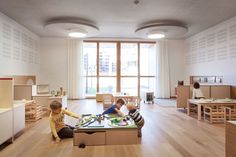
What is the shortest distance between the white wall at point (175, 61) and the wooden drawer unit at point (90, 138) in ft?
22.9

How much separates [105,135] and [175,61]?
726 cm

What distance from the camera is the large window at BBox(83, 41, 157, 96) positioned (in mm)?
9414

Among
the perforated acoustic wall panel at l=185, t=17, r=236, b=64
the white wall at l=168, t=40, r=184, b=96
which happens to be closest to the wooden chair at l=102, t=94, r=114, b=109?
the white wall at l=168, t=40, r=184, b=96

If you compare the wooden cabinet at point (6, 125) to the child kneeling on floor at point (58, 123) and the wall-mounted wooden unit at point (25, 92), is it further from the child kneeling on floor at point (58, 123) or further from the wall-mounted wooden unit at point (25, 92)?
the wall-mounted wooden unit at point (25, 92)

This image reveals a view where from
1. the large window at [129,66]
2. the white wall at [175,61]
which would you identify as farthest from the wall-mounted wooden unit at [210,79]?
the large window at [129,66]

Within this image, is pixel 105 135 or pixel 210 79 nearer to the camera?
pixel 105 135

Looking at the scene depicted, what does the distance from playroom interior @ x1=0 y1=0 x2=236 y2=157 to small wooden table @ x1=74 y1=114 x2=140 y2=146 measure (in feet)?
0.05

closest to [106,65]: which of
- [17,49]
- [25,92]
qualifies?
[17,49]

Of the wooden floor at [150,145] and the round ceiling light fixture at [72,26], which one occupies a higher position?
the round ceiling light fixture at [72,26]

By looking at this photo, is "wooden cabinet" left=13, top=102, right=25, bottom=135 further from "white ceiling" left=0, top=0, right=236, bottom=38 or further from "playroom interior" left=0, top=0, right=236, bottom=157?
"white ceiling" left=0, top=0, right=236, bottom=38

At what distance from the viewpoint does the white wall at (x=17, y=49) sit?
5.72 meters

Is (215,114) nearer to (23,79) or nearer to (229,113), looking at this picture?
(229,113)

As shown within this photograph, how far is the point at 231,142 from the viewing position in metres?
1.85

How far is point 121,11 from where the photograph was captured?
5.47 meters
